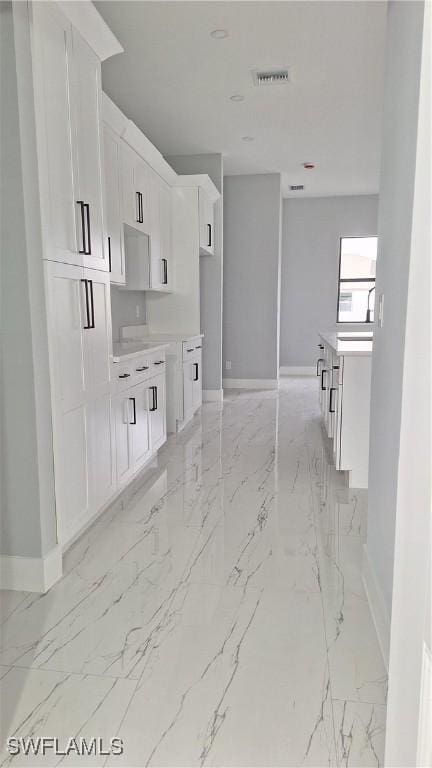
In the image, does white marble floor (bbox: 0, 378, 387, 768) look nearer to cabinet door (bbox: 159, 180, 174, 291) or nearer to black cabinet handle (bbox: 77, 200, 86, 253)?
black cabinet handle (bbox: 77, 200, 86, 253)

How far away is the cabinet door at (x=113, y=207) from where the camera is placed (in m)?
3.41

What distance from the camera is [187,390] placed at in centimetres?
488

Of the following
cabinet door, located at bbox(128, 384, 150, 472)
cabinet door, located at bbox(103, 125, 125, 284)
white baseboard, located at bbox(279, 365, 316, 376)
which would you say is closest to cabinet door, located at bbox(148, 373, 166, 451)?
cabinet door, located at bbox(128, 384, 150, 472)

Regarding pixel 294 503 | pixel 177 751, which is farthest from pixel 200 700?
pixel 294 503

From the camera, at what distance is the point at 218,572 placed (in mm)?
2258

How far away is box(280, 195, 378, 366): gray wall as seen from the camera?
857 centimetres

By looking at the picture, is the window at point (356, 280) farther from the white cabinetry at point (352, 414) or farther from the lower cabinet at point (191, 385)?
the white cabinetry at point (352, 414)

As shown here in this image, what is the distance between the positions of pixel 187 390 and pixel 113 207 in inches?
75.8

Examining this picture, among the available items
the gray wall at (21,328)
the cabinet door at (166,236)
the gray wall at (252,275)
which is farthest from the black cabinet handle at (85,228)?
the gray wall at (252,275)

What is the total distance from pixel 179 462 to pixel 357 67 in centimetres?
336

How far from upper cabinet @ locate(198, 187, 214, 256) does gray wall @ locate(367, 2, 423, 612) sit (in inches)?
146

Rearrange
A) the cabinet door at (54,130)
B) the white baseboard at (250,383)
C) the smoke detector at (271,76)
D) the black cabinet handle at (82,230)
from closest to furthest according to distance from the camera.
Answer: the cabinet door at (54,130) → the black cabinet handle at (82,230) → the smoke detector at (271,76) → the white baseboard at (250,383)

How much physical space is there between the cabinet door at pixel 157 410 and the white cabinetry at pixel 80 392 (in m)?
0.82

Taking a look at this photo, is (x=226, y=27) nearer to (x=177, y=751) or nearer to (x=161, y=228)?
(x=161, y=228)
